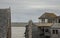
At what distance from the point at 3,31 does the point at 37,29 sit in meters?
7.26

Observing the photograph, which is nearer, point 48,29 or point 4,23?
point 4,23

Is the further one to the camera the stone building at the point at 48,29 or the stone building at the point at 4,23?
the stone building at the point at 48,29

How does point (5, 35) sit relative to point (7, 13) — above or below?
below

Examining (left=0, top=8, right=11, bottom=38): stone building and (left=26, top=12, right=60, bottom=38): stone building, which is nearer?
(left=0, top=8, right=11, bottom=38): stone building

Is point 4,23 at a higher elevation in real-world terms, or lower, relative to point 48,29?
higher

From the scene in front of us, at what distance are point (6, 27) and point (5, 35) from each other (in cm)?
129

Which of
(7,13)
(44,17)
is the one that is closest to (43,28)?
(44,17)

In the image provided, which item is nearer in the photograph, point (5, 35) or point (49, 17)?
point (5, 35)

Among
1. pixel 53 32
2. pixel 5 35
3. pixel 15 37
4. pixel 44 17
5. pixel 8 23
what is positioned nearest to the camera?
pixel 5 35

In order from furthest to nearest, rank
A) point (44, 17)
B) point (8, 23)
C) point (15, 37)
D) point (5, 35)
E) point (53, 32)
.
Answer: point (15, 37) < point (44, 17) < point (53, 32) < point (8, 23) < point (5, 35)

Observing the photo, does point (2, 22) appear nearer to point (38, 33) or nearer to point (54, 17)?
point (38, 33)

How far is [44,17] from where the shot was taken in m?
33.5


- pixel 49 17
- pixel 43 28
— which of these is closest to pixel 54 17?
pixel 49 17

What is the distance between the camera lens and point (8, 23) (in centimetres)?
2673
